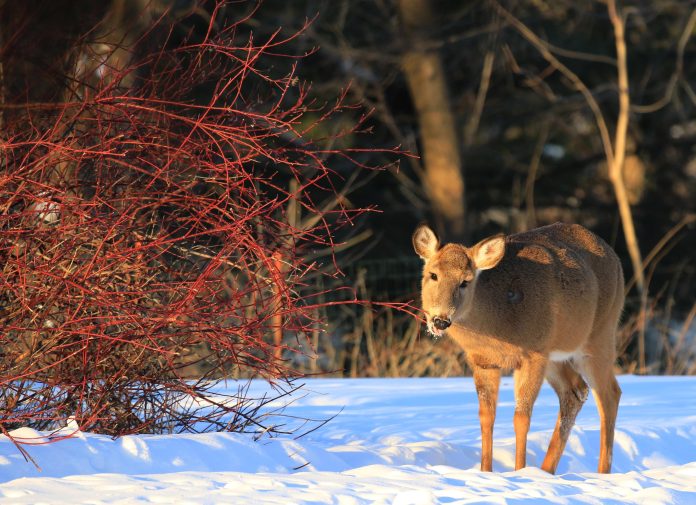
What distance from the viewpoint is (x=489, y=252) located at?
263 inches

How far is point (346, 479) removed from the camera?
5062 mm

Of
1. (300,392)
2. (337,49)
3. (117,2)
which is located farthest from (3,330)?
(337,49)

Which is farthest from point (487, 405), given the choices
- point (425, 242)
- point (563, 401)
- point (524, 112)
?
point (524, 112)

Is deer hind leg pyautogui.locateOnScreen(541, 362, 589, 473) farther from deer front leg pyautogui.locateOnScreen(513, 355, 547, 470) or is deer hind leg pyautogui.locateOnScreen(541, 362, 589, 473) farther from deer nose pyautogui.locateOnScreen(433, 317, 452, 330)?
deer nose pyautogui.locateOnScreen(433, 317, 452, 330)

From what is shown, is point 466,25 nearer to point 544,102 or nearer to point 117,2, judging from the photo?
point 544,102

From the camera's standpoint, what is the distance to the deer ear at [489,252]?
6.63 meters

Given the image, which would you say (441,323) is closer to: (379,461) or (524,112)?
(379,461)

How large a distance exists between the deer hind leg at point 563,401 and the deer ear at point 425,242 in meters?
1.19

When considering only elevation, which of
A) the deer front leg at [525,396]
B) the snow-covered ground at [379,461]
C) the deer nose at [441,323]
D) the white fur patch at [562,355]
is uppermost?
the deer nose at [441,323]

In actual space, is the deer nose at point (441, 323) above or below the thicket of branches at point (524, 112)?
below

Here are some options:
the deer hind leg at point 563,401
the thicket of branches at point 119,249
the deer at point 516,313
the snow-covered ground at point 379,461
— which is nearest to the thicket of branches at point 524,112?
the snow-covered ground at point 379,461

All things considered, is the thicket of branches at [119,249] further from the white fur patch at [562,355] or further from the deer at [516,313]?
the white fur patch at [562,355]

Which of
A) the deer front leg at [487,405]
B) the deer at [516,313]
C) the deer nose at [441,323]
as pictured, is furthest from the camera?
the deer front leg at [487,405]

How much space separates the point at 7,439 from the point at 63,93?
2302mm
